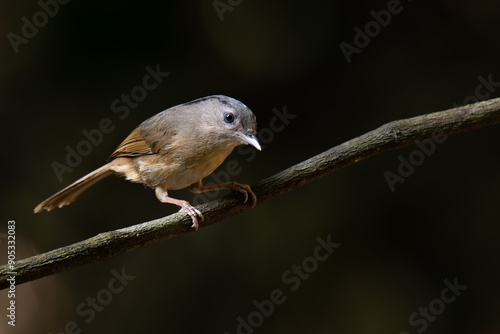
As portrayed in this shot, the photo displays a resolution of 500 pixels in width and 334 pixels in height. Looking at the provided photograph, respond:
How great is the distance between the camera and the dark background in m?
3.57

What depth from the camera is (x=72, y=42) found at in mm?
3510

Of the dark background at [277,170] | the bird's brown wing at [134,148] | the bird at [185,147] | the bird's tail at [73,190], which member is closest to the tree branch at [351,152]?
the bird at [185,147]

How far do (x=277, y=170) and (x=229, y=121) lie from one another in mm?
1634

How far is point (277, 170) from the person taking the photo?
3.84 meters

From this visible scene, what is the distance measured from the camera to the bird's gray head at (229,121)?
2197 millimetres

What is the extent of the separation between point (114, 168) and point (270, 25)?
167 cm

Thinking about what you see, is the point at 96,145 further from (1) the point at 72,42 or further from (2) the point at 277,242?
(2) the point at 277,242

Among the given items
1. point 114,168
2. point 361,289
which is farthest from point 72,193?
A: point 361,289

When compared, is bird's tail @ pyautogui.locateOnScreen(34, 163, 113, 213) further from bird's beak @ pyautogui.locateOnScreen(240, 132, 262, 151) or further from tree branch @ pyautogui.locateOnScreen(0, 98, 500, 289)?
bird's beak @ pyautogui.locateOnScreen(240, 132, 262, 151)

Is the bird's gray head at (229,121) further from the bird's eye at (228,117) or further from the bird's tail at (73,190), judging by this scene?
the bird's tail at (73,190)

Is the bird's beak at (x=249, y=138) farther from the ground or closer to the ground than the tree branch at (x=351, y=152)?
farther from the ground

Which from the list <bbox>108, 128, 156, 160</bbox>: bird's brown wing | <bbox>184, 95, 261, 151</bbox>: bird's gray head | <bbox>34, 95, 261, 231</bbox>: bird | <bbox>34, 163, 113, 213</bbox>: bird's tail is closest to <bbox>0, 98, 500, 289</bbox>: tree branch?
→ <bbox>34, 95, 261, 231</bbox>: bird

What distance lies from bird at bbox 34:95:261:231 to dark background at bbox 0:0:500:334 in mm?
1072

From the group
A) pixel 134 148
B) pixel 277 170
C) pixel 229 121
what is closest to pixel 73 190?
pixel 134 148
